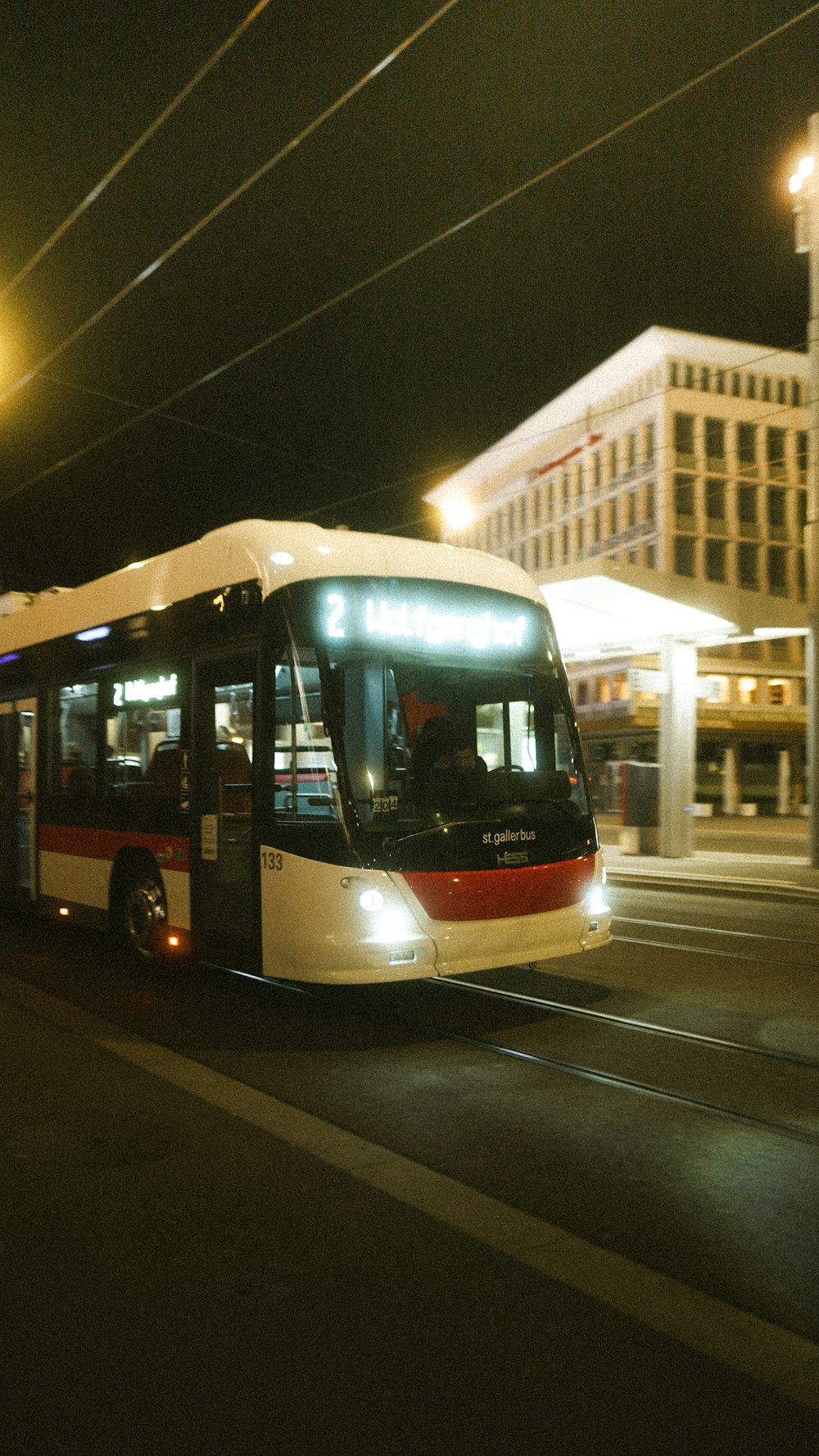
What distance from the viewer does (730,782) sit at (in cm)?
4297

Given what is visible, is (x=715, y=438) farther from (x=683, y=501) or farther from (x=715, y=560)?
(x=715, y=560)

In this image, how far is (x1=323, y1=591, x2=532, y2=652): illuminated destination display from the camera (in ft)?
21.9

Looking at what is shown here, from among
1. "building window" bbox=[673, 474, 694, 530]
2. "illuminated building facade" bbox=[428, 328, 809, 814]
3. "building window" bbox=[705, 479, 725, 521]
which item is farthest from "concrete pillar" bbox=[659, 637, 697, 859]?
"building window" bbox=[705, 479, 725, 521]

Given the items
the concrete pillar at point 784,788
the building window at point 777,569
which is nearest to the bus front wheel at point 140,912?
the concrete pillar at point 784,788

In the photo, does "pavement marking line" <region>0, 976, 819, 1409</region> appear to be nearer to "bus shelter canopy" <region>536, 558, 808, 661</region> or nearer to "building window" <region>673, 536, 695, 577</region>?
"bus shelter canopy" <region>536, 558, 808, 661</region>

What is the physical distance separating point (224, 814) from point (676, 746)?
13978 millimetres

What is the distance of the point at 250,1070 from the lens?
5852mm

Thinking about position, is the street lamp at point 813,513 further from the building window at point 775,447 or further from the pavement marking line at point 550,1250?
the building window at point 775,447

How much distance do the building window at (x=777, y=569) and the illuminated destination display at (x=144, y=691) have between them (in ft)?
148

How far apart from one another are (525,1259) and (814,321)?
57.8ft

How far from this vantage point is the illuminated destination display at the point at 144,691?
812 centimetres

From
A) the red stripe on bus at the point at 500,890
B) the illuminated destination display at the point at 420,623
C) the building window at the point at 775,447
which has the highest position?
the building window at the point at 775,447

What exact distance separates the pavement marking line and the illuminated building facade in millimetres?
39594

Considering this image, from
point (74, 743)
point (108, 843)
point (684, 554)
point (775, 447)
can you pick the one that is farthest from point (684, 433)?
point (108, 843)
